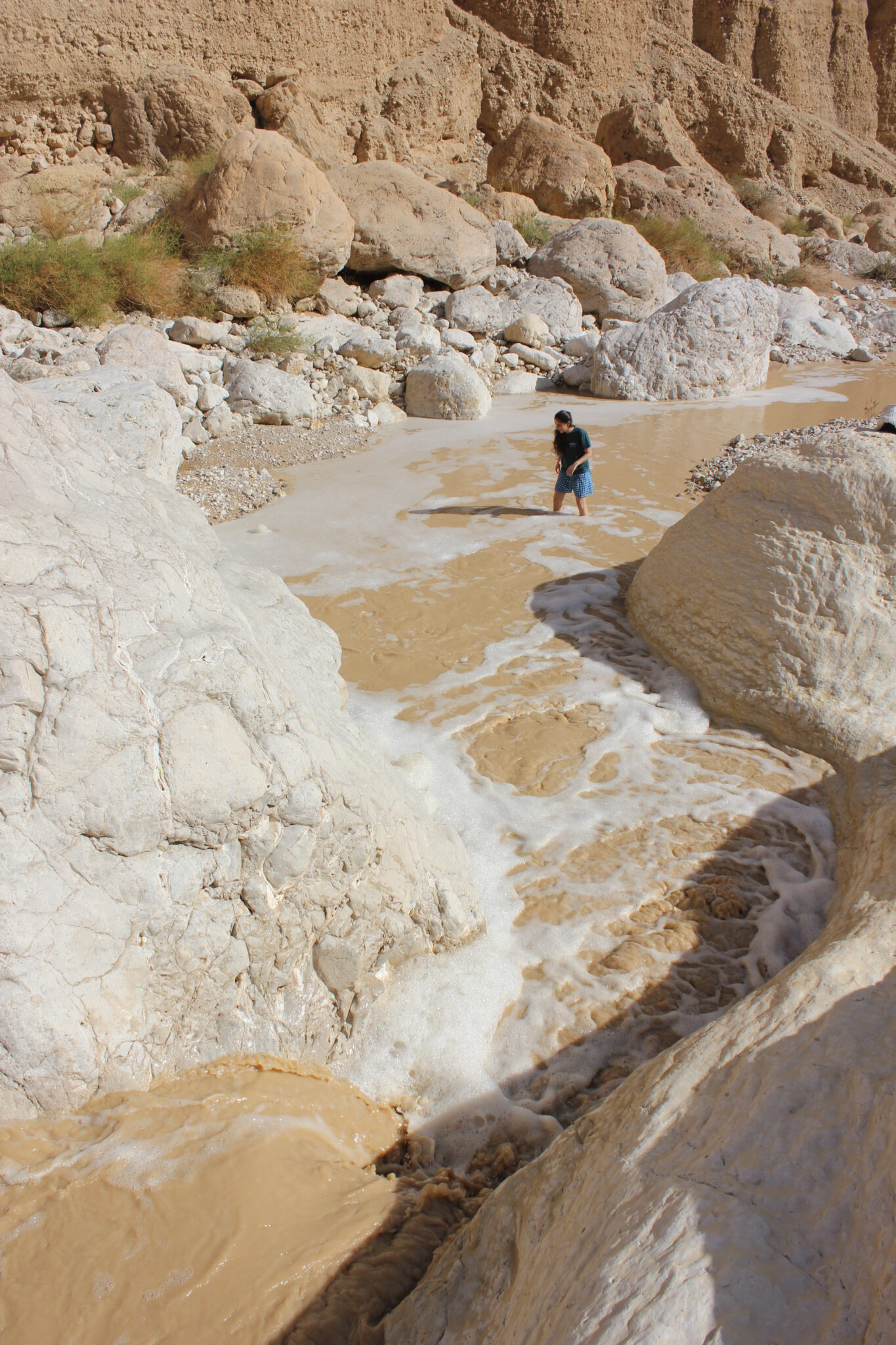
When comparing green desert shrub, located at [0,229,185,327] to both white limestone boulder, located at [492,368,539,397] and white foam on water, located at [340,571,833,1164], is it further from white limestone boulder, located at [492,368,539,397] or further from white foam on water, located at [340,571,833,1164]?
white foam on water, located at [340,571,833,1164]

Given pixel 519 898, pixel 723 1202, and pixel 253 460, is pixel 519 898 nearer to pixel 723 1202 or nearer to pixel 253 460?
pixel 723 1202

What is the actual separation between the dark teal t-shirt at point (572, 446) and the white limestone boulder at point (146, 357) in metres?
3.93

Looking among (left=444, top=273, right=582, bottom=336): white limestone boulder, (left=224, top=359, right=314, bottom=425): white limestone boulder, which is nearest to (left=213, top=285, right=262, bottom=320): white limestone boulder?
(left=224, top=359, right=314, bottom=425): white limestone boulder

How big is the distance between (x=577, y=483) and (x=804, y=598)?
279 centimetres

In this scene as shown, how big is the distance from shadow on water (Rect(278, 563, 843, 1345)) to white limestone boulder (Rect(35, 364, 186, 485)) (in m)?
4.37

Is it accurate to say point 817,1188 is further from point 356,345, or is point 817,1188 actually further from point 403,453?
point 356,345

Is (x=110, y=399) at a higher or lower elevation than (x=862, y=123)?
lower

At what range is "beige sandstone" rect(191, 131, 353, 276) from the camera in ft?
33.2

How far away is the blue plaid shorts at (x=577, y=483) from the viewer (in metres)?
6.01

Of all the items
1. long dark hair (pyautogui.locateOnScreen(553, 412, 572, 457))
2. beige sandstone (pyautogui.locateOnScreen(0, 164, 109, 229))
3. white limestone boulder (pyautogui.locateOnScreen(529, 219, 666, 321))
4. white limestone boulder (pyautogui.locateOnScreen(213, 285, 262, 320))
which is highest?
beige sandstone (pyautogui.locateOnScreen(0, 164, 109, 229))

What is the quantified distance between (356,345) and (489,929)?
860 cm

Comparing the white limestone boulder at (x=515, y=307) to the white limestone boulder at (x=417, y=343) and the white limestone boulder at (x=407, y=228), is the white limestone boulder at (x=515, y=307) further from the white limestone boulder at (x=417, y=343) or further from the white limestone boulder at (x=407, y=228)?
the white limestone boulder at (x=417, y=343)

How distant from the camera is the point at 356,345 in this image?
9.59m

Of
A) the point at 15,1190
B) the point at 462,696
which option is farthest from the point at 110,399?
the point at 15,1190
